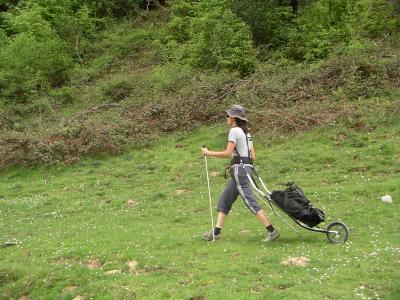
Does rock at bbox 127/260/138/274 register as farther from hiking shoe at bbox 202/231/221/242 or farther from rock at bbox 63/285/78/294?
hiking shoe at bbox 202/231/221/242

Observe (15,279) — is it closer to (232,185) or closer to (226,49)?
(232,185)

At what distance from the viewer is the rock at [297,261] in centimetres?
1023

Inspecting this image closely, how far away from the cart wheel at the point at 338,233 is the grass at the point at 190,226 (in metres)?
0.16

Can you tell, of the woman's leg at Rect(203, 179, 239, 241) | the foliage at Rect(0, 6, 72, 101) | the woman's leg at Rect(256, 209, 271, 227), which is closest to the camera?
the woman's leg at Rect(256, 209, 271, 227)

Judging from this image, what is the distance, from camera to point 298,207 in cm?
1127

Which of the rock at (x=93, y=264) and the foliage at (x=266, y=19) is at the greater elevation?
the foliage at (x=266, y=19)

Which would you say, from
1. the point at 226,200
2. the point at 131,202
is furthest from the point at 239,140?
the point at 131,202

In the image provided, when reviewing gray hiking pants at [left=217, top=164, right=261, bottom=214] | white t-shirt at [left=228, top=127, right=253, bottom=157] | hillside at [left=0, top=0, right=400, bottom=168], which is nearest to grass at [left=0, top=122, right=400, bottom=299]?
gray hiking pants at [left=217, top=164, right=261, bottom=214]

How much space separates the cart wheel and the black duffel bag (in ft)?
1.15

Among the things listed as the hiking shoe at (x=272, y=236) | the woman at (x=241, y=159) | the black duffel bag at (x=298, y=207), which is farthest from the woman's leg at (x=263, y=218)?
the black duffel bag at (x=298, y=207)

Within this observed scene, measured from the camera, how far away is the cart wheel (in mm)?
11391

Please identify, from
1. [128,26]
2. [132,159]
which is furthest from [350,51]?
[128,26]

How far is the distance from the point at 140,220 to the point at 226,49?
15.8 m

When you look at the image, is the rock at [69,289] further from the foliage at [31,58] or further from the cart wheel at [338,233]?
the foliage at [31,58]
